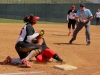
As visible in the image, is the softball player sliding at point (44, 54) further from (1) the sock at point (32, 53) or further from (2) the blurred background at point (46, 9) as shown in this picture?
(2) the blurred background at point (46, 9)

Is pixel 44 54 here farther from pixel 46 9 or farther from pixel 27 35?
pixel 46 9

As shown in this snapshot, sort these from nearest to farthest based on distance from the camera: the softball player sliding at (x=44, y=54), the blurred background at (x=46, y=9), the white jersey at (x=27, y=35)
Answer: the white jersey at (x=27, y=35) < the softball player sliding at (x=44, y=54) < the blurred background at (x=46, y=9)

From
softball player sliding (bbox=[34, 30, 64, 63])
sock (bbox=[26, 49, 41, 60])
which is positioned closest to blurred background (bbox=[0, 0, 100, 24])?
softball player sliding (bbox=[34, 30, 64, 63])

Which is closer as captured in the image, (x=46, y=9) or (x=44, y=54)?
(x=44, y=54)

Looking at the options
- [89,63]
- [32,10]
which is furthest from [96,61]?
[32,10]

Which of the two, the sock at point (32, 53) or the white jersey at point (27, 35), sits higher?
the white jersey at point (27, 35)

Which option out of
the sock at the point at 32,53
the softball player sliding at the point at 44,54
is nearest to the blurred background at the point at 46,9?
the softball player sliding at the point at 44,54

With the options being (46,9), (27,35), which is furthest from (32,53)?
(46,9)

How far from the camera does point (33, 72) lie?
292 inches

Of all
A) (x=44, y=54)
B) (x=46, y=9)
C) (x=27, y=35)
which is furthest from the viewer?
(x=46, y=9)

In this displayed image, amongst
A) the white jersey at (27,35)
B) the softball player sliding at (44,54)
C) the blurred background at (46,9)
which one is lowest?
the blurred background at (46,9)

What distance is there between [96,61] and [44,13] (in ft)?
110

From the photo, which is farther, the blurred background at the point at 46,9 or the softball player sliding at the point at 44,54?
the blurred background at the point at 46,9

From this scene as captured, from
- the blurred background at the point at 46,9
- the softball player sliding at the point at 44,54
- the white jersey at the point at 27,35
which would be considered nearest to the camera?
the white jersey at the point at 27,35
